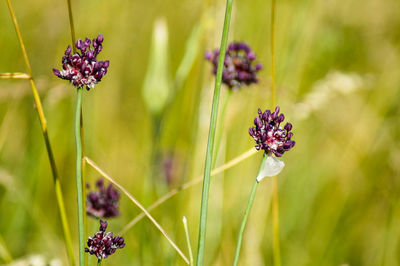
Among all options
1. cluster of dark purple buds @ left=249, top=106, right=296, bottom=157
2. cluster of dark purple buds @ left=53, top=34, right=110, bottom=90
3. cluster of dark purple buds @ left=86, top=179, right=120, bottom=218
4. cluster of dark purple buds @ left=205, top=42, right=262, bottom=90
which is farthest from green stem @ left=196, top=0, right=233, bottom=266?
cluster of dark purple buds @ left=205, top=42, right=262, bottom=90

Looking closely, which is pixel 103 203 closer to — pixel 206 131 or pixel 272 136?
pixel 272 136

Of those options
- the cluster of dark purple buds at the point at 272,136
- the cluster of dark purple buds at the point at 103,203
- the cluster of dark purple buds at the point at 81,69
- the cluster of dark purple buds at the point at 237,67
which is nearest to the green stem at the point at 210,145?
the cluster of dark purple buds at the point at 272,136

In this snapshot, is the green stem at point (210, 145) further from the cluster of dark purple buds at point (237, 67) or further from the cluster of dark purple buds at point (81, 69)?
the cluster of dark purple buds at point (237, 67)

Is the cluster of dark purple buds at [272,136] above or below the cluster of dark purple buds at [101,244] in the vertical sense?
above

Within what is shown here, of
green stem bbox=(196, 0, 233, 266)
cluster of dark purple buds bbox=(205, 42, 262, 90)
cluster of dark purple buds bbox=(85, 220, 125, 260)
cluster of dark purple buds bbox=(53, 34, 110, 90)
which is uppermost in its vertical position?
cluster of dark purple buds bbox=(205, 42, 262, 90)

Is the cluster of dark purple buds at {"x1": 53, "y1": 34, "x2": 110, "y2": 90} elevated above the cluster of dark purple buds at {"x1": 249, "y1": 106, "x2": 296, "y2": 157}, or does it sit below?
above

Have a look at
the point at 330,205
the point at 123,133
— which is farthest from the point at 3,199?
the point at 330,205

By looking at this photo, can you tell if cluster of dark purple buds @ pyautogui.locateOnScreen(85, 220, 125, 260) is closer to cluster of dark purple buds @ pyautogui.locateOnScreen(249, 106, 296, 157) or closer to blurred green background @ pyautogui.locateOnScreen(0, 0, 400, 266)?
cluster of dark purple buds @ pyautogui.locateOnScreen(249, 106, 296, 157)
